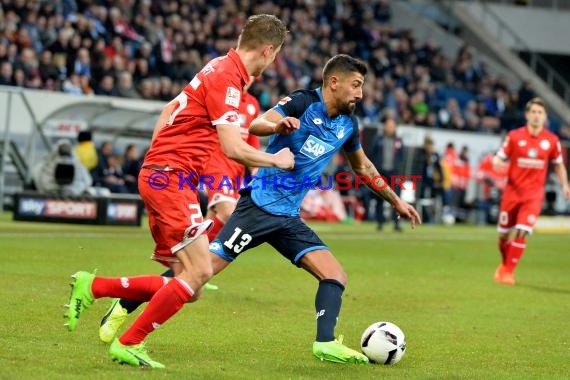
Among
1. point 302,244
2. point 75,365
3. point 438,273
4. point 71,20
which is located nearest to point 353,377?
point 302,244

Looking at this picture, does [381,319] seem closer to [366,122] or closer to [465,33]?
[366,122]

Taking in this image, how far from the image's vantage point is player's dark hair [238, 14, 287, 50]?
302 inches

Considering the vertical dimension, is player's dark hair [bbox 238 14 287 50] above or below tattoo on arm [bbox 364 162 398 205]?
above

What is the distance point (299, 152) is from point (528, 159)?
8316 mm

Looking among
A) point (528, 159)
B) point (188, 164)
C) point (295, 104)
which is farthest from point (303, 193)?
point (528, 159)

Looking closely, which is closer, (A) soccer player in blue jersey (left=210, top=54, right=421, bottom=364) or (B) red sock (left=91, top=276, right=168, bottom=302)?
(B) red sock (left=91, top=276, right=168, bottom=302)

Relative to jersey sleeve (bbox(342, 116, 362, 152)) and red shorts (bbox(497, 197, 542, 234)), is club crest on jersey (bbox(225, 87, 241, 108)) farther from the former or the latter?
red shorts (bbox(497, 197, 542, 234))

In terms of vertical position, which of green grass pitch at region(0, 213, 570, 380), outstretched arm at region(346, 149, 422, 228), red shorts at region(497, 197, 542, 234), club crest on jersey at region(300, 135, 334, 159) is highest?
club crest on jersey at region(300, 135, 334, 159)

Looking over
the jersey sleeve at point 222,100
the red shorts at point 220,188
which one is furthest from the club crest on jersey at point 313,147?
the red shorts at point 220,188

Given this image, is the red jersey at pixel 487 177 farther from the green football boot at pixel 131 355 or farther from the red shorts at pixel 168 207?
the green football boot at pixel 131 355

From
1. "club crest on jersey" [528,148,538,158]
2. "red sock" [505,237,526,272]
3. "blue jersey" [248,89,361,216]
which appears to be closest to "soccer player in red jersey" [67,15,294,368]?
"blue jersey" [248,89,361,216]

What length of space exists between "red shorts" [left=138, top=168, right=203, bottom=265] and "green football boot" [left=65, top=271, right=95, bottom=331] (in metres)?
0.67

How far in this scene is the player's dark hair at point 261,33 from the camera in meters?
7.66

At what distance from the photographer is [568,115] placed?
44.1m
